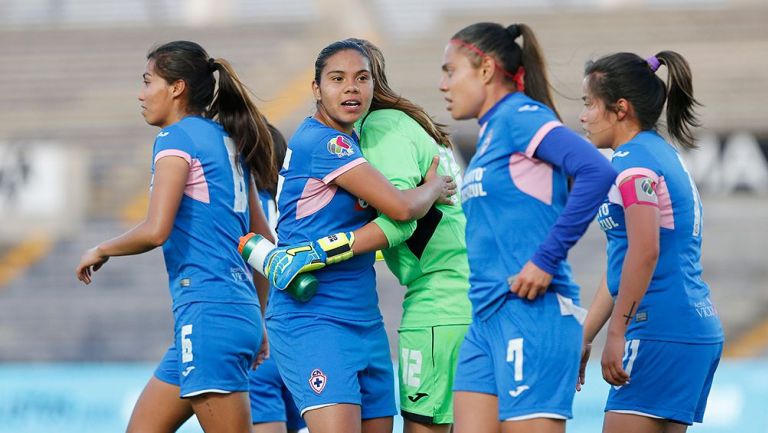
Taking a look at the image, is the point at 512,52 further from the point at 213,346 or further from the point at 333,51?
the point at 213,346

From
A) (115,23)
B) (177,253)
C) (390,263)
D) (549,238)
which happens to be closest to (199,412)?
(177,253)

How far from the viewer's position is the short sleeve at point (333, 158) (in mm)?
4211

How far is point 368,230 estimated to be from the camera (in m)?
4.23

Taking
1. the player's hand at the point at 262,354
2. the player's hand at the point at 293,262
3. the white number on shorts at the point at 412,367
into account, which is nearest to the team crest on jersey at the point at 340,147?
the player's hand at the point at 293,262

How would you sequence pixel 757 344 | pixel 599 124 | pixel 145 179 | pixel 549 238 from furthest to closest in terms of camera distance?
pixel 145 179 → pixel 757 344 → pixel 599 124 → pixel 549 238

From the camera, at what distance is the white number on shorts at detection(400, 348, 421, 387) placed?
173 inches

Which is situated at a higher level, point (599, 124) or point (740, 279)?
point (599, 124)

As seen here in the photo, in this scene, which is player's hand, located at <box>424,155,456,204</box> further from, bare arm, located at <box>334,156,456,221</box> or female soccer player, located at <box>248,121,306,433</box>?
female soccer player, located at <box>248,121,306,433</box>

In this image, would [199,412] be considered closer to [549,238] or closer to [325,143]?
[325,143]

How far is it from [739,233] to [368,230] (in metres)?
11.9

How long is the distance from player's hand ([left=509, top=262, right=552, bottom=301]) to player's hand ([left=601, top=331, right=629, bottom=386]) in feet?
1.95

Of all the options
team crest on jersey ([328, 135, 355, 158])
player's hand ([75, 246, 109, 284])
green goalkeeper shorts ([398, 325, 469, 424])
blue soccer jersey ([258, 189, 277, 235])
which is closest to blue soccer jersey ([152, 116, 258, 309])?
player's hand ([75, 246, 109, 284])

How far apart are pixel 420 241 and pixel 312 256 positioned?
1.69ft

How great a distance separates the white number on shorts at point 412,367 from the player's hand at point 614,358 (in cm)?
72
